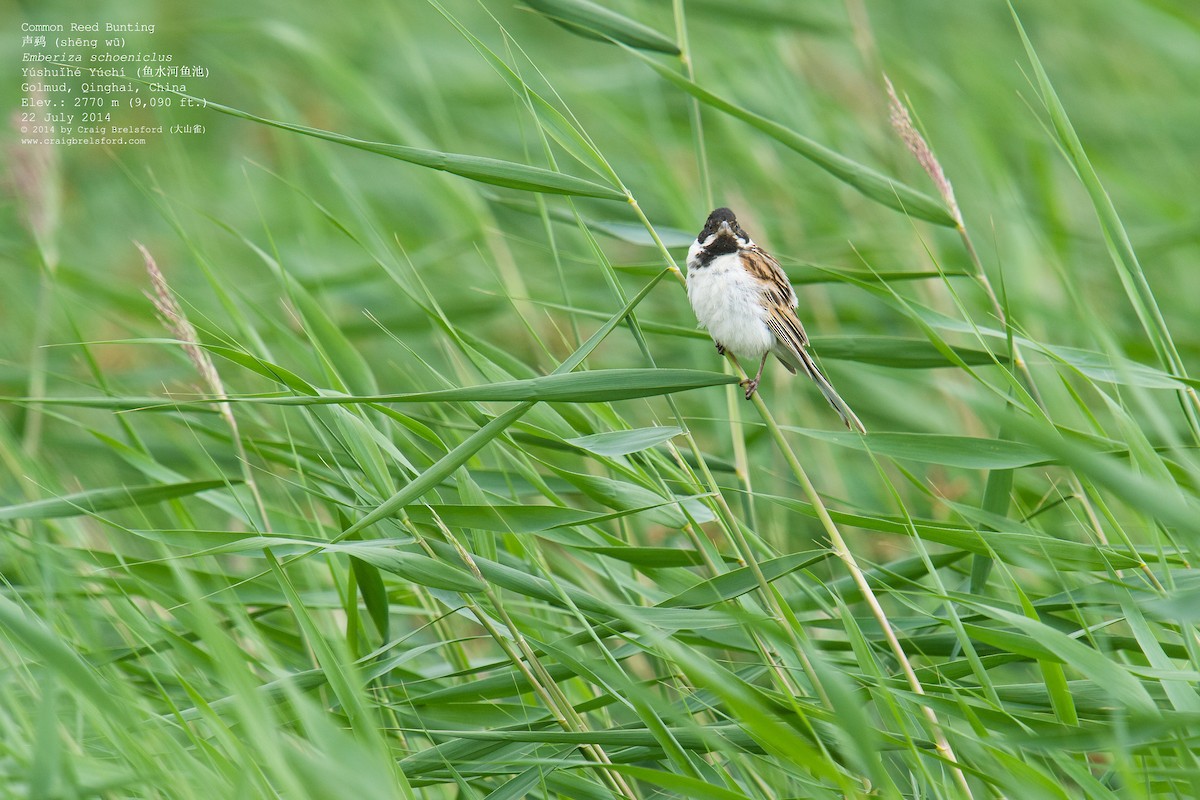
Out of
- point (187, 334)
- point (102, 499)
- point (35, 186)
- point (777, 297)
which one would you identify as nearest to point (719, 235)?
point (777, 297)

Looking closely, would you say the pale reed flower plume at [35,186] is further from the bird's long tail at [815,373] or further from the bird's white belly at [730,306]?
the bird's long tail at [815,373]

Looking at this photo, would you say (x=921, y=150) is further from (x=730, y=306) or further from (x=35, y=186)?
(x=35, y=186)

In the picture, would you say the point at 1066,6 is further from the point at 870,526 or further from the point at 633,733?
the point at 633,733

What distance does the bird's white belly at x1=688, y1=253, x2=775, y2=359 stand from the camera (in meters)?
2.64

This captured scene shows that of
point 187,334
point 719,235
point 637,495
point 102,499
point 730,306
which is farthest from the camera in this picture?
point 719,235

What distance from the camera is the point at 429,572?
1986 millimetres

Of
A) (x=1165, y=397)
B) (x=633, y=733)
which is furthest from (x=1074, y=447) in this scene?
(x=1165, y=397)

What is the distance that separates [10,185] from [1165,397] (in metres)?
3.99

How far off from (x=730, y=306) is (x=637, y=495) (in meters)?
0.68

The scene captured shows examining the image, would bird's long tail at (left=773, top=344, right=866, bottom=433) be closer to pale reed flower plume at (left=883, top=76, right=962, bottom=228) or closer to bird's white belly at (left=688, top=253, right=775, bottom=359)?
bird's white belly at (left=688, top=253, right=775, bottom=359)

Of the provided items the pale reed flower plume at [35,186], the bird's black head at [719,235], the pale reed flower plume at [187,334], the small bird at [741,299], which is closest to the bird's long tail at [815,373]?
the small bird at [741,299]

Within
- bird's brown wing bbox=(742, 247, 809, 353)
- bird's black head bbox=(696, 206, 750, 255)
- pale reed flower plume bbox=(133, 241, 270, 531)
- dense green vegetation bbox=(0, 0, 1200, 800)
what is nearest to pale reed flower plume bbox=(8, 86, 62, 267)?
dense green vegetation bbox=(0, 0, 1200, 800)

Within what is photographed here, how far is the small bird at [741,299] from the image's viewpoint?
2650 millimetres

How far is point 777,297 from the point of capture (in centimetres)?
280
